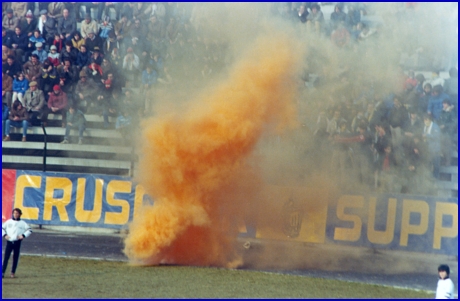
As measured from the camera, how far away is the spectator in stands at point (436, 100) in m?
17.4

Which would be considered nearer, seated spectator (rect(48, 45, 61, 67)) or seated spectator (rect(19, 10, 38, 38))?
seated spectator (rect(48, 45, 61, 67))

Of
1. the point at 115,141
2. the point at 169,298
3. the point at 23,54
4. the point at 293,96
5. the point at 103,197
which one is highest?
the point at 23,54

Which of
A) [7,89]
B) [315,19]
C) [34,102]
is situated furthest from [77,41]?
[315,19]

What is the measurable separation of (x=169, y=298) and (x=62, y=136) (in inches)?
408

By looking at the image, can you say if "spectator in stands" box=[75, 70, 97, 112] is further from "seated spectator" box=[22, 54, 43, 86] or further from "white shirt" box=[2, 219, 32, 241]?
"white shirt" box=[2, 219, 32, 241]

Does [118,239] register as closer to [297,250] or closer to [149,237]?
[149,237]

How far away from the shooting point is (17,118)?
20.1 meters

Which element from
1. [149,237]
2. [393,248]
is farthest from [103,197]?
[393,248]

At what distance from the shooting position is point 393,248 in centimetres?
1557

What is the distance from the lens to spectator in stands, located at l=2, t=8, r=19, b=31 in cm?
2152

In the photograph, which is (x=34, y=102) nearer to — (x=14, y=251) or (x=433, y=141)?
(x=14, y=251)

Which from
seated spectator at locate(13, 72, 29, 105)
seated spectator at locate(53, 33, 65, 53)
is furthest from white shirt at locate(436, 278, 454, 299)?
seated spectator at locate(53, 33, 65, 53)

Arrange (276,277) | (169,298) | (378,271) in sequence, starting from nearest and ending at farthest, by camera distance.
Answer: (169,298) < (276,277) < (378,271)

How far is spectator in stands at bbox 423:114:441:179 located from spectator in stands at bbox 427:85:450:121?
17.2 inches
